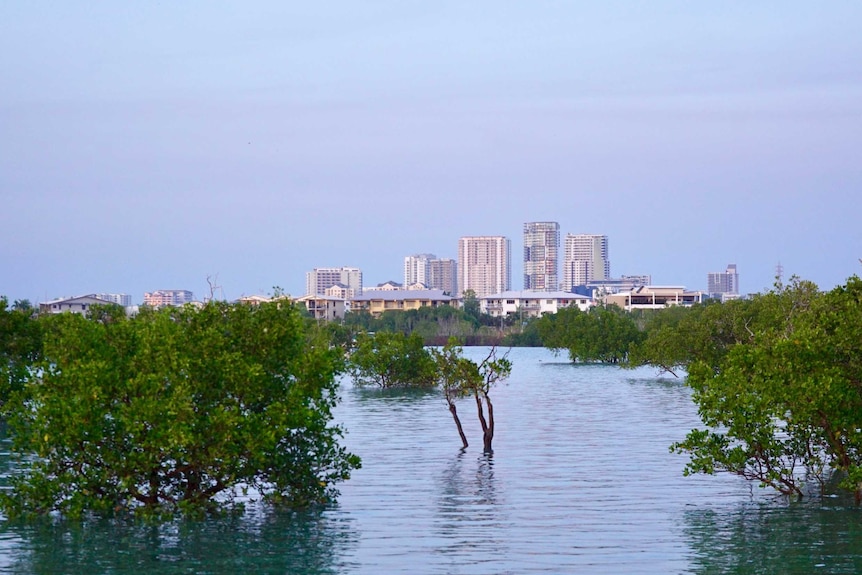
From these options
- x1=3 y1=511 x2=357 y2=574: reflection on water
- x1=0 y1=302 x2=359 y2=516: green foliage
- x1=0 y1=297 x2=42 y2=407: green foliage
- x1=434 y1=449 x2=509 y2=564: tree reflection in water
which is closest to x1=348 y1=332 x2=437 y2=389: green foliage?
x1=0 y1=297 x2=42 y2=407: green foliage

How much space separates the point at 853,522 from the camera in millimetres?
26328

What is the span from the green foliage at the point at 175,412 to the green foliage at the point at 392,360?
5319cm

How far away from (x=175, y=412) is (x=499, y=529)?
24.6ft

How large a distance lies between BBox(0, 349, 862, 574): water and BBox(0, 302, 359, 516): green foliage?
0.89 m

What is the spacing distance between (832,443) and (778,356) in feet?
8.24

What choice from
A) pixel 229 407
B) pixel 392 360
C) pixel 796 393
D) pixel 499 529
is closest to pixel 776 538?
pixel 796 393

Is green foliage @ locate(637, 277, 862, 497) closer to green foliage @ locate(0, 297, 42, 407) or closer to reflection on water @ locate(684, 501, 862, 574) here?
reflection on water @ locate(684, 501, 862, 574)

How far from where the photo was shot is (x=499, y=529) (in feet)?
87.1

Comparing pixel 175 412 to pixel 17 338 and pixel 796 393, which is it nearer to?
pixel 796 393

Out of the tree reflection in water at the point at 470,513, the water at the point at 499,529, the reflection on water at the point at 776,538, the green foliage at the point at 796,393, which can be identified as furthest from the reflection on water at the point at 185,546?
the green foliage at the point at 796,393

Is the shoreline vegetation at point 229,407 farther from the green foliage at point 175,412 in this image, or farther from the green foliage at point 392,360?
the green foliage at point 392,360

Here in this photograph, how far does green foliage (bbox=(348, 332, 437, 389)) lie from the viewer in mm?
80875

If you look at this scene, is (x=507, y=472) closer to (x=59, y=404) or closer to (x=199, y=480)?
(x=199, y=480)

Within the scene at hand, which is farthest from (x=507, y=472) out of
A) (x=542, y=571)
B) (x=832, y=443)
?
(x=542, y=571)
